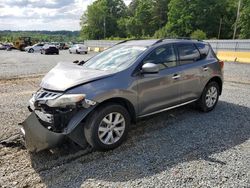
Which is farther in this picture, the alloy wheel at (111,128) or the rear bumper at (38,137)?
the alloy wheel at (111,128)

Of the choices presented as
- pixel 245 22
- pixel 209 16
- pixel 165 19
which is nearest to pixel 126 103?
pixel 245 22

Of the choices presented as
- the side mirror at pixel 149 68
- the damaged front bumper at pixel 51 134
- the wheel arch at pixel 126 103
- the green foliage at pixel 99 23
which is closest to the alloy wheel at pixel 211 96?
the side mirror at pixel 149 68

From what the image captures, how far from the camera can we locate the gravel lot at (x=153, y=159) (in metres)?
3.31

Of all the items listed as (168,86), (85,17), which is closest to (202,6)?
(85,17)

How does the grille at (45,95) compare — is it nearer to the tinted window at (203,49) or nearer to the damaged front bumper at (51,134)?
the damaged front bumper at (51,134)

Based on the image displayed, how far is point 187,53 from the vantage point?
548cm

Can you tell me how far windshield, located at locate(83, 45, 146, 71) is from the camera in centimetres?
456

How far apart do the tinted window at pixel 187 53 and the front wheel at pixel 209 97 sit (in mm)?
782

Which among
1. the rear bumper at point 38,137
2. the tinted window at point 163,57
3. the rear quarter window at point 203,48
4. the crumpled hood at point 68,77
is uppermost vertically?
the rear quarter window at point 203,48

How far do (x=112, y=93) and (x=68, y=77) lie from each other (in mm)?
747

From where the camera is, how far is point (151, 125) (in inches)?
204

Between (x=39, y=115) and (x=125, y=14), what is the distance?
98026 millimetres

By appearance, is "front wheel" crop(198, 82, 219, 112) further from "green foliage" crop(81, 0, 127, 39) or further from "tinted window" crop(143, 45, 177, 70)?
"green foliage" crop(81, 0, 127, 39)

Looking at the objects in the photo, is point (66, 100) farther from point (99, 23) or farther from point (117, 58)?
point (99, 23)
